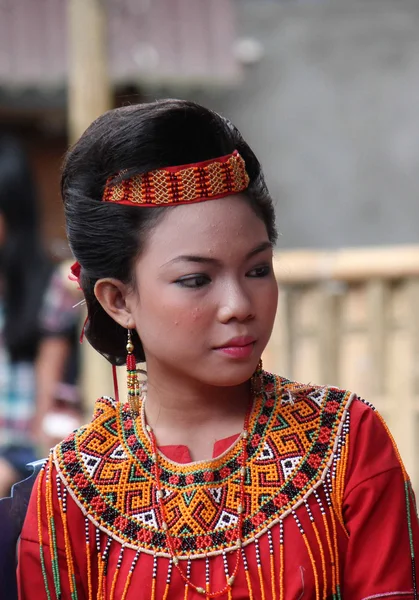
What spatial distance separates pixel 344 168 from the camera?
7328 millimetres

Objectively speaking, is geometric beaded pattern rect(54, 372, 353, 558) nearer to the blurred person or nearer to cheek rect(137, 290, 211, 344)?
cheek rect(137, 290, 211, 344)

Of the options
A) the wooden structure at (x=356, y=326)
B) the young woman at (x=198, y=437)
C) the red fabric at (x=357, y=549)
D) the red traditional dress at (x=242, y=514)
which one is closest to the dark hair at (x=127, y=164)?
the young woman at (x=198, y=437)

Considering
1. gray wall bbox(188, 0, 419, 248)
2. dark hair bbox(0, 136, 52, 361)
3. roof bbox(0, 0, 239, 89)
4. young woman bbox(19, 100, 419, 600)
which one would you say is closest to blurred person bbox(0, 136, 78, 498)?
dark hair bbox(0, 136, 52, 361)

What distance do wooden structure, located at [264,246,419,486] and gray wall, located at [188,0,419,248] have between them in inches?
128

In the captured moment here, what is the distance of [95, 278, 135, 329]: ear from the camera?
174 cm

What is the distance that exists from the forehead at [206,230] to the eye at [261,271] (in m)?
0.04

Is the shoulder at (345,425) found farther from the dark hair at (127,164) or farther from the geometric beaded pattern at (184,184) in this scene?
the geometric beaded pattern at (184,184)

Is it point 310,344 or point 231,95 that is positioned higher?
point 231,95

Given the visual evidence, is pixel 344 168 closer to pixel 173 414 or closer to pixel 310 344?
pixel 310 344

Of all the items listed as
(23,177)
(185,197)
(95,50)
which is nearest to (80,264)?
(185,197)

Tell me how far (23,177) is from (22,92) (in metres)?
3.51

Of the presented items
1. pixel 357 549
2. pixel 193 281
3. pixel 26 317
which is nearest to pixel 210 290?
pixel 193 281

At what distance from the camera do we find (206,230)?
161 centimetres

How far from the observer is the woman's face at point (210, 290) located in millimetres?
1604
